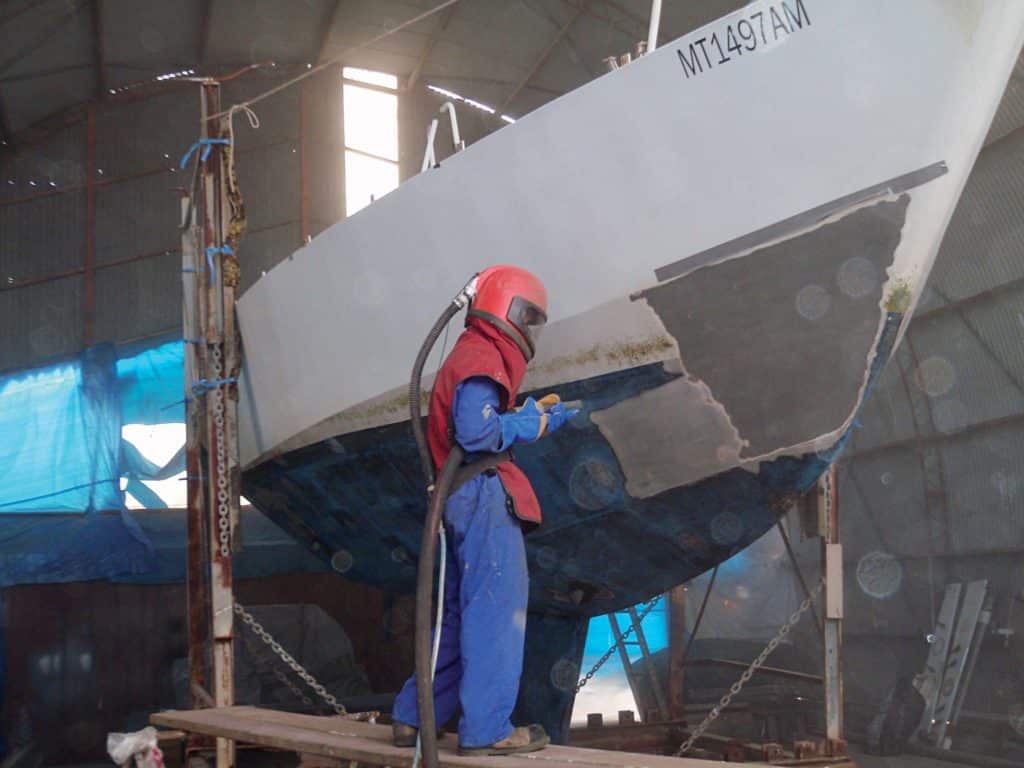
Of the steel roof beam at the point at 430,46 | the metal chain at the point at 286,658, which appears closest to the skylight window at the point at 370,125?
the steel roof beam at the point at 430,46

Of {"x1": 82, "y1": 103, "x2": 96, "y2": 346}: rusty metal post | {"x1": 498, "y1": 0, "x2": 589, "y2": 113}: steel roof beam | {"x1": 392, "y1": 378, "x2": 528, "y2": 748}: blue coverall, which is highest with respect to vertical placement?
{"x1": 498, "y1": 0, "x2": 589, "y2": 113}: steel roof beam

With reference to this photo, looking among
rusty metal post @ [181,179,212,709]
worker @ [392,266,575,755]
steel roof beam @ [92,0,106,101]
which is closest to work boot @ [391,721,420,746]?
worker @ [392,266,575,755]

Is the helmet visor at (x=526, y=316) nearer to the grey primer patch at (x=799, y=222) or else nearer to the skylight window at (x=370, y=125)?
the grey primer patch at (x=799, y=222)

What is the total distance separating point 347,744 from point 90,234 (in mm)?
11973

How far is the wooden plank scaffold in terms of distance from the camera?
8.75 feet

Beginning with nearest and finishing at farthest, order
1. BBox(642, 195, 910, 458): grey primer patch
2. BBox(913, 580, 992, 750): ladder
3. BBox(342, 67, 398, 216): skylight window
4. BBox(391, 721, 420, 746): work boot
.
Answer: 1. BBox(391, 721, 420, 746): work boot
2. BBox(642, 195, 910, 458): grey primer patch
3. BBox(913, 580, 992, 750): ladder
4. BBox(342, 67, 398, 216): skylight window

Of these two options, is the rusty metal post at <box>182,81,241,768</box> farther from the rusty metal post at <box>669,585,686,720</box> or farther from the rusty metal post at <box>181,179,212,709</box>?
the rusty metal post at <box>669,585,686,720</box>

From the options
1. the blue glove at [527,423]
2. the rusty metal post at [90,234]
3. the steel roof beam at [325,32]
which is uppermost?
the steel roof beam at [325,32]

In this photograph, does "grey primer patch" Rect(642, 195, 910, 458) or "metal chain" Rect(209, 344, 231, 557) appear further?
"metal chain" Rect(209, 344, 231, 557)

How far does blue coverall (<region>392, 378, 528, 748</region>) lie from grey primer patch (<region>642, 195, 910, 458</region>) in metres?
1.35

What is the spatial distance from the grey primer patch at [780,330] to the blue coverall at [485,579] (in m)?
1.35

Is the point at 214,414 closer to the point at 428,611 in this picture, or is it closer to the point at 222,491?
the point at 222,491

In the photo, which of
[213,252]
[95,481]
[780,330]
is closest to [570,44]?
[95,481]

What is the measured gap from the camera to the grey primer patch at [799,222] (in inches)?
145
